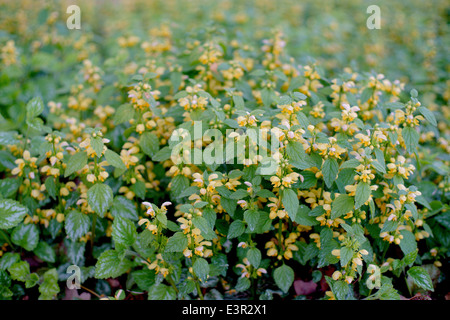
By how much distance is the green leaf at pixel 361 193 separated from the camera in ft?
5.90

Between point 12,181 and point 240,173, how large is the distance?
1.38 meters

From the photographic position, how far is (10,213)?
6.87ft

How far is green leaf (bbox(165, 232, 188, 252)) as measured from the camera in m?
1.85

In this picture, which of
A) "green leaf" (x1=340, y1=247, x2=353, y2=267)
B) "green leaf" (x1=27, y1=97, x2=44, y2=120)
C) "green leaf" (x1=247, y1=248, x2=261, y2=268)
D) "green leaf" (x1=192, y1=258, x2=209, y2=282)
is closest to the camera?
"green leaf" (x1=340, y1=247, x2=353, y2=267)

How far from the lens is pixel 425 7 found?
600 centimetres

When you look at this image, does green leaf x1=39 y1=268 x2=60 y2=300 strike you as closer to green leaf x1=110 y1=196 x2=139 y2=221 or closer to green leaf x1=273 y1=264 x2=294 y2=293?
green leaf x1=110 y1=196 x2=139 y2=221

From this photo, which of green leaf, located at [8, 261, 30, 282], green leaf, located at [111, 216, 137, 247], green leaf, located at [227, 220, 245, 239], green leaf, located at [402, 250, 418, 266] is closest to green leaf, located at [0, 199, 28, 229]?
green leaf, located at [8, 261, 30, 282]

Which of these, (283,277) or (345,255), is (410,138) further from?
(283,277)

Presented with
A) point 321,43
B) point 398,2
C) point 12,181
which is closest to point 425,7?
point 398,2

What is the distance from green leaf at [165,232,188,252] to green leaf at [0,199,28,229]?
0.87m

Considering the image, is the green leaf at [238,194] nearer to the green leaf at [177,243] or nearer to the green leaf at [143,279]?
the green leaf at [177,243]

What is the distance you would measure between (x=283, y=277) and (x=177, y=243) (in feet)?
2.13

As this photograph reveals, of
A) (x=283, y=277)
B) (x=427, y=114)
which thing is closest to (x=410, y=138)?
(x=427, y=114)

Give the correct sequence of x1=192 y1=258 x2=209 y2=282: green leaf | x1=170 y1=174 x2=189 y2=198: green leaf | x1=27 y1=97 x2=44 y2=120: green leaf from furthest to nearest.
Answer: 1. x1=27 y1=97 x2=44 y2=120: green leaf
2. x1=170 y1=174 x2=189 y2=198: green leaf
3. x1=192 y1=258 x2=209 y2=282: green leaf
